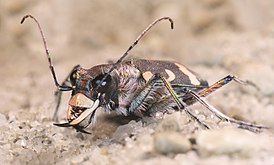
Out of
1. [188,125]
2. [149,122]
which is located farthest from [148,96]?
[188,125]

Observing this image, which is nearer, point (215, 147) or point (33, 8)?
point (215, 147)

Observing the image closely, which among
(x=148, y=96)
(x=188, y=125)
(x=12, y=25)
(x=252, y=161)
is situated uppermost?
(x=12, y=25)

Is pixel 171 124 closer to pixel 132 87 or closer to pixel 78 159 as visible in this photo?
pixel 78 159

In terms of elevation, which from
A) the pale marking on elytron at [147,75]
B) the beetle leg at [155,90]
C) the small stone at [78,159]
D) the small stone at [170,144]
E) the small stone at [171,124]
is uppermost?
the pale marking on elytron at [147,75]

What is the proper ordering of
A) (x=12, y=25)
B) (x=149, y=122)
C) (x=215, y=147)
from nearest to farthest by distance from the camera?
(x=215, y=147) → (x=149, y=122) → (x=12, y=25)

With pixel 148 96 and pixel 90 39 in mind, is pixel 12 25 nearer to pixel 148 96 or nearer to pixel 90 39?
pixel 90 39

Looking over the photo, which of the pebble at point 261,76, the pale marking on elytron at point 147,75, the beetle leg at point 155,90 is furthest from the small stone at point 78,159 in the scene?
the pebble at point 261,76

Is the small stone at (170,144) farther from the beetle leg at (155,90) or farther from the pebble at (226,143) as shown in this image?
the beetle leg at (155,90)

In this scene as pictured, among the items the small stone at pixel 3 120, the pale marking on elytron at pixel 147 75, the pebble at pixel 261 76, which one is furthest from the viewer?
the pebble at pixel 261 76
